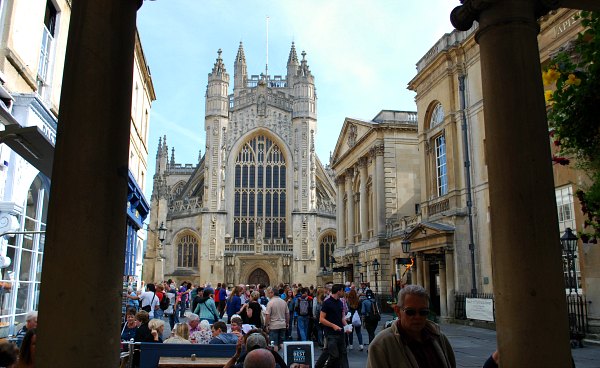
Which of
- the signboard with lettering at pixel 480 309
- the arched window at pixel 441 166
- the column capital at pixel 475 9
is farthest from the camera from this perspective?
the arched window at pixel 441 166

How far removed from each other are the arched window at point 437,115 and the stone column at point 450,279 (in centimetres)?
565

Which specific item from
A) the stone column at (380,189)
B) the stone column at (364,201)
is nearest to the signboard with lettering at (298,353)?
the stone column at (380,189)

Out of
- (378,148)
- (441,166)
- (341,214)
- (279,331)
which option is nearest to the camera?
(279,331)

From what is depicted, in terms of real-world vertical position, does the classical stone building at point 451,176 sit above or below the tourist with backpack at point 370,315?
above

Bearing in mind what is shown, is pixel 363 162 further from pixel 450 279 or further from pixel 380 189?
pixel 450 279

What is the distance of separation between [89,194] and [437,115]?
21285 millimetres

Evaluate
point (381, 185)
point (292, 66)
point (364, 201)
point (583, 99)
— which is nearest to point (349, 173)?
point (364, 201)

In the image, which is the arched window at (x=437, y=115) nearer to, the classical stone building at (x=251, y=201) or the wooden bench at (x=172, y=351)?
the wooden bench at (x=172, y=351)

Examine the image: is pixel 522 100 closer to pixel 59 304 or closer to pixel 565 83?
pixel 565 83

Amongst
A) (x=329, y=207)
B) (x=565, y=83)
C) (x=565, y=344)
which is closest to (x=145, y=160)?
(x=565, y=83)

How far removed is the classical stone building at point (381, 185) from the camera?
29000 mm

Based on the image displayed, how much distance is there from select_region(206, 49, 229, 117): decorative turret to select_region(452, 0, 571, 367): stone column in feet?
158

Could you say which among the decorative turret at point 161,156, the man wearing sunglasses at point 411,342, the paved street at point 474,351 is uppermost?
the decorative turret at point 161,156

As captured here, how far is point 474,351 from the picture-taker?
39.6ft
